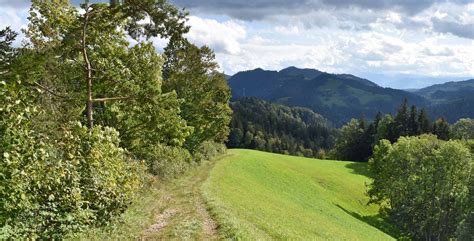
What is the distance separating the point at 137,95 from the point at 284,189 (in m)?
35.6

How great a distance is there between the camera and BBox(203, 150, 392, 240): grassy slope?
26.7 meters

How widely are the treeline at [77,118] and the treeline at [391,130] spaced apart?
3642 inches

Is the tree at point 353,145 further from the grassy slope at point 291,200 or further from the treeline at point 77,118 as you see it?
the treeline at point 77,118

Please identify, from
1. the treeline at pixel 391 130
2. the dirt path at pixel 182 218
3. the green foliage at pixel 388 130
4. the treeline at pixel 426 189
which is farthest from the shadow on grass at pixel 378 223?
the green foliage at pixel 388 130

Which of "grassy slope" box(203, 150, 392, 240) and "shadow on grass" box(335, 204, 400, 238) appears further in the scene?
"shadow on grass" box(335, 204, 400, 238)

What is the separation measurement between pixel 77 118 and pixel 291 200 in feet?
97.6

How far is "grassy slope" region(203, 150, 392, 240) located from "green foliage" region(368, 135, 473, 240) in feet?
15.9

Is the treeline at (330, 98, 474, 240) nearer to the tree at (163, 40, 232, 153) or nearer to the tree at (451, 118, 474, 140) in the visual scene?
the tree at (163, 40, 232, 153)

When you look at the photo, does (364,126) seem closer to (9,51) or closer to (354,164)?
(354,164)

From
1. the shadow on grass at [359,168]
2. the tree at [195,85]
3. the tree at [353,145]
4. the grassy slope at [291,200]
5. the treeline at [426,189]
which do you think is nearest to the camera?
the grassy slope at [291,200]

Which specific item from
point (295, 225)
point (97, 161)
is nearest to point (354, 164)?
point (295, 225)

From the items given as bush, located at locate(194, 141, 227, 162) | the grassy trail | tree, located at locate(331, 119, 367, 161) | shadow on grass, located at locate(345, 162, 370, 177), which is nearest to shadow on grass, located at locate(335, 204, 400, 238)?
bush, located at locate(194, 141, 227, 162)

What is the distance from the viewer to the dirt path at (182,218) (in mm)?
21062

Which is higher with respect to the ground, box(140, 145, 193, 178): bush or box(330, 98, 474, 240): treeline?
box(140, 145, 193, 178): bush
